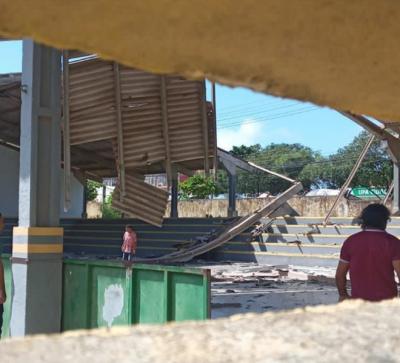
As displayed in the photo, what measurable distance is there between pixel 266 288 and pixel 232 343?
11117 mm

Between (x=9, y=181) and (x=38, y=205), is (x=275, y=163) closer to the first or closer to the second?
(x=9, y=181)

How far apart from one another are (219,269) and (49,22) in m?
13.7

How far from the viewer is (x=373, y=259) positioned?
399 centimetres

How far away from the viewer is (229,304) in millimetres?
10070

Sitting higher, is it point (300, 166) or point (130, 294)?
point (300, 166)

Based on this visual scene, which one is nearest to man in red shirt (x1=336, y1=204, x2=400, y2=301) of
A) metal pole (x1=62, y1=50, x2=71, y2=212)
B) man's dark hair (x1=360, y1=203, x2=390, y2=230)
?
man's dark hair (x1=360, y1=203, x2=390, y2=230)

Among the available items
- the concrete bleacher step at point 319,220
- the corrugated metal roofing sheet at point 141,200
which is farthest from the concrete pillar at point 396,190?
the corrugated metal roofing sheet at point 141,200

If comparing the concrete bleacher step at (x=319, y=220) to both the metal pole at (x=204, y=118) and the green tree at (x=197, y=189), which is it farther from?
the green tree at (x=197, y=189)

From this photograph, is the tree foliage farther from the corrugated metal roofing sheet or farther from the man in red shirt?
the man in red shirt

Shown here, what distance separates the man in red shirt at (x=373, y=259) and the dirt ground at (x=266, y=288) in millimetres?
4431

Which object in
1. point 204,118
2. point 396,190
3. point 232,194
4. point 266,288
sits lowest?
point 266,288

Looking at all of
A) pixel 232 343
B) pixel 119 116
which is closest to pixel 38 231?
pixel 119 116

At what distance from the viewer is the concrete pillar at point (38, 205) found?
26.2 feet

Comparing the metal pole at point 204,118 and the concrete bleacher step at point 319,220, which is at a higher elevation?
the metal pole at point 204,118
